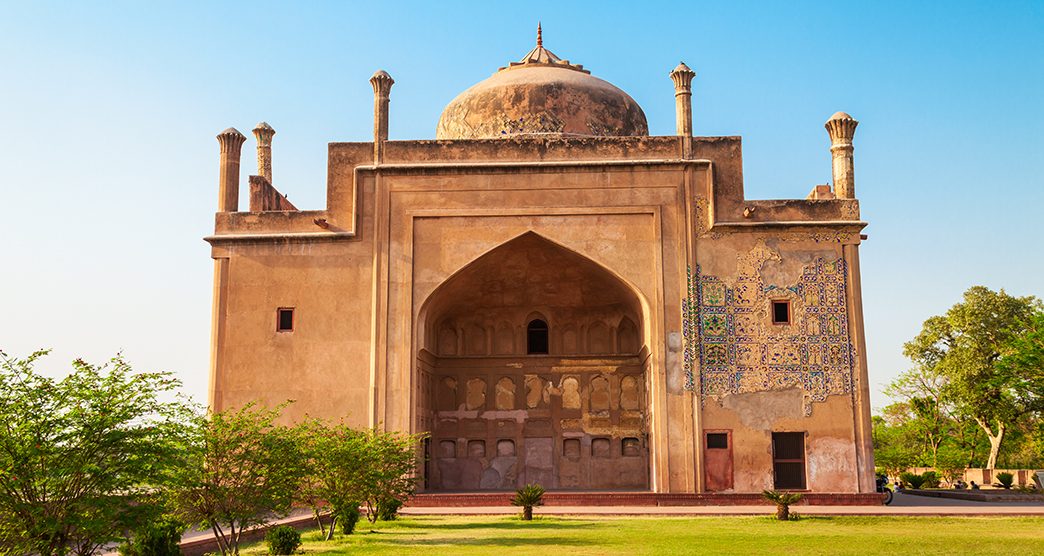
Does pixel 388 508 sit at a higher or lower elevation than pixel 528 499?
lower

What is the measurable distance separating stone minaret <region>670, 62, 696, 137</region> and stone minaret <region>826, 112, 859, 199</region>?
2.49 metres

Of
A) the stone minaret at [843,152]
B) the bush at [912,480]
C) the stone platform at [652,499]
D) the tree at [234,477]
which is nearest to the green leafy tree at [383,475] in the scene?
the stone platform at [652,499]

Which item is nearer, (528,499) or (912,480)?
(528,499)

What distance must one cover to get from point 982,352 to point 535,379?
13315 mm

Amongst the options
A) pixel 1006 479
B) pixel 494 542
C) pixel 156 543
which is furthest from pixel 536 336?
pixel 156 543

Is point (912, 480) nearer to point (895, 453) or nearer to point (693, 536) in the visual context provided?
Answer: point (895, 453)

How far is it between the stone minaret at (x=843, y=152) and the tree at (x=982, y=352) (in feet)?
31.0

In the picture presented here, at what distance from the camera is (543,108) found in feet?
63.9

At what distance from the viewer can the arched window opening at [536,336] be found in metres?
20.1

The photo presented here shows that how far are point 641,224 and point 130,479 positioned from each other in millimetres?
11416

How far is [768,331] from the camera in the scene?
16781 millimetres

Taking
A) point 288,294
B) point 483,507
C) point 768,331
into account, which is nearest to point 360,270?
point 288,294

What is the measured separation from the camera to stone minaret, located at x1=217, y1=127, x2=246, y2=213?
1788cm

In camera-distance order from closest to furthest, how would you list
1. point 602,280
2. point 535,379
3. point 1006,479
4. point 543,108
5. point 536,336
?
point 602,280 < point 543,108 < point 535,379 < point 536,336 < point 1006,479
